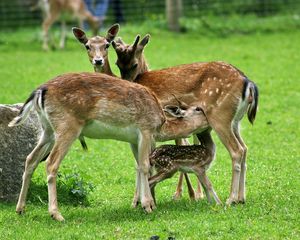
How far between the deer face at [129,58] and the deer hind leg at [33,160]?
1.83m

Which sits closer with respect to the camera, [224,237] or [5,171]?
[224,237]

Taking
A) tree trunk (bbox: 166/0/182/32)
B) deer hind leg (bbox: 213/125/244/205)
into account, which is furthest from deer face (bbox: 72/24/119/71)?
tree trunk (bbox: 166/0/182/32)

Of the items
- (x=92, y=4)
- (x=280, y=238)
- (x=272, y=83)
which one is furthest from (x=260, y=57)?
(x=280, y=238)

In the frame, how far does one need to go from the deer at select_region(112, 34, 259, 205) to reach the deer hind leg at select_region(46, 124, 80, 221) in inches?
61.3

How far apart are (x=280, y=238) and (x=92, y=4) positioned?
69.1 ft

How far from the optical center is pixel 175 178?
11.3m

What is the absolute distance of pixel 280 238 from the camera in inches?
299

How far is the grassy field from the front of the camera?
26.2 ft

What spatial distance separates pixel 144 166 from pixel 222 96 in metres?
1.16

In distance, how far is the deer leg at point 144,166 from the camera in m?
8.86

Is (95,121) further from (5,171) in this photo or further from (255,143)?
(255,143)

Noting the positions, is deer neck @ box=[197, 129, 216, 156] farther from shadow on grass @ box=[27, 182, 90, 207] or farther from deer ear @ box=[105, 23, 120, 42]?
deer ear @ box=[105, 23, 120, 42]

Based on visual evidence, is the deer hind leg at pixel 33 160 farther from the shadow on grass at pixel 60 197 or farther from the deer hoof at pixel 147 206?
the deer hoof at pixel 147 206

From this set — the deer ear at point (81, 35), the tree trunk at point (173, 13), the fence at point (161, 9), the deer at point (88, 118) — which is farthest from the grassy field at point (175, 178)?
the fence at point (161, 9)
